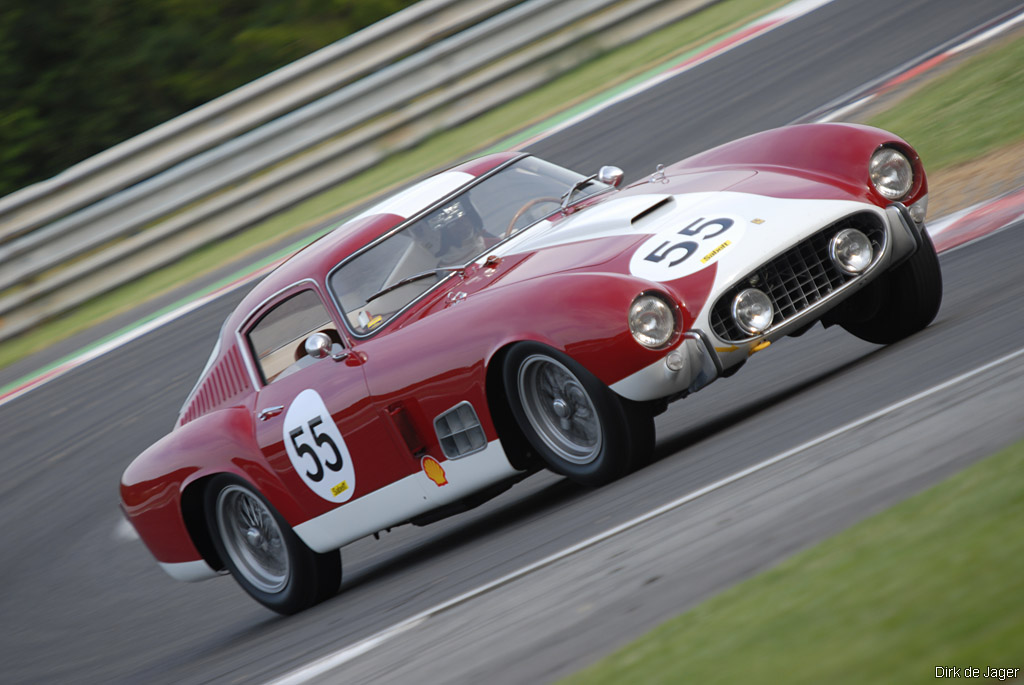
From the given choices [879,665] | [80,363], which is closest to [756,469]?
[879,665]

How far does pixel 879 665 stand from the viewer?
233 centimetres

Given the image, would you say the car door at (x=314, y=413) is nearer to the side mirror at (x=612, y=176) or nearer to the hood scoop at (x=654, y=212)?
the hood scoop at (x=654, y=212)

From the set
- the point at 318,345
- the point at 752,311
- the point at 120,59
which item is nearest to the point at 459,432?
the point at 318,345

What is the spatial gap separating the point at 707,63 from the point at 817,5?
5.03ft

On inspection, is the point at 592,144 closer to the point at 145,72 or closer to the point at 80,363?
the point at 80,363

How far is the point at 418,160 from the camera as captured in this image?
1243 centimetres

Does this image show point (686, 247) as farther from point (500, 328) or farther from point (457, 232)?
point (457, 232)

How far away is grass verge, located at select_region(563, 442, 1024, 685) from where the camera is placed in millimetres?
2346

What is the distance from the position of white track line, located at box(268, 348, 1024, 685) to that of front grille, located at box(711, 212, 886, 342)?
620 millimetres

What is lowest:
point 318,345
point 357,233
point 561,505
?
point 561,505

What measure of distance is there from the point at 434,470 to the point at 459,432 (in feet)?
0.75

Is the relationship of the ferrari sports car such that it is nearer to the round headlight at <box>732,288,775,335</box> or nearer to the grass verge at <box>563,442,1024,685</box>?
the round headlight at <box>732,288,775,335</box>

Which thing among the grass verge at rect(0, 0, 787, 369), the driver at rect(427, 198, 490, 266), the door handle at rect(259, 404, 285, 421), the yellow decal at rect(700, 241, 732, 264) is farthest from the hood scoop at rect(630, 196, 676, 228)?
the grass verge at rect(0, 0, 787, 369)

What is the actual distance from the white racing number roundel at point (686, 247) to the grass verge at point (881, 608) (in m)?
1.64
